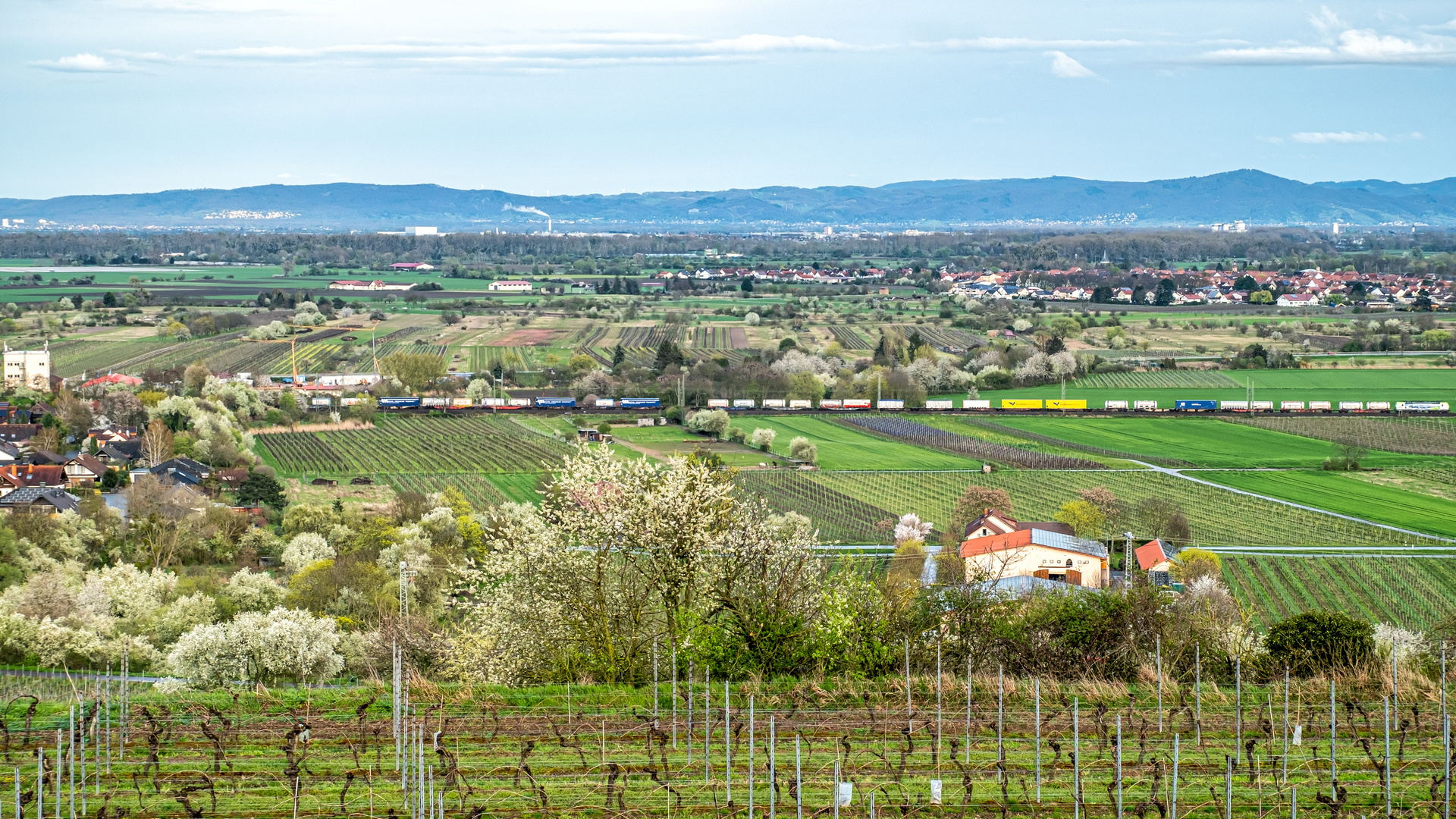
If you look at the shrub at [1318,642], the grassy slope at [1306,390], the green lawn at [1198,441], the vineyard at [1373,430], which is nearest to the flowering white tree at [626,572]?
the shrub at [1318,642]

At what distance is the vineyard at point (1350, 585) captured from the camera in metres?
23.8

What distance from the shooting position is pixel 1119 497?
115ft

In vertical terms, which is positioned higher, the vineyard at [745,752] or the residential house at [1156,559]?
the vineyard at [745,752]

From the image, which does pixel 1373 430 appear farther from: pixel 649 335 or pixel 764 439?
pixel 649 335

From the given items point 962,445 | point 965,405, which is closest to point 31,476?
point 962,445

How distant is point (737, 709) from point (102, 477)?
30.0 m

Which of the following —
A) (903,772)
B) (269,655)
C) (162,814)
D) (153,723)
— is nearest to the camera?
(162,814)

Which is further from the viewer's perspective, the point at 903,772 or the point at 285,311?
the point at 285,311

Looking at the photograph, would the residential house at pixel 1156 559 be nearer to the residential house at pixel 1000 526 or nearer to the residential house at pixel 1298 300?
the residential house at pixel 1000 526

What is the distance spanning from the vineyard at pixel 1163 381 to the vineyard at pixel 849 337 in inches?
521

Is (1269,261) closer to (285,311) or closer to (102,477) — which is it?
(285,311)

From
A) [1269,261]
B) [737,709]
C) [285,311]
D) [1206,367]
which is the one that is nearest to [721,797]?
[737,709]

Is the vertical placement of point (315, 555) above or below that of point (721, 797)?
below

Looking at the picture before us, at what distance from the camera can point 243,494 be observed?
34.2 m
